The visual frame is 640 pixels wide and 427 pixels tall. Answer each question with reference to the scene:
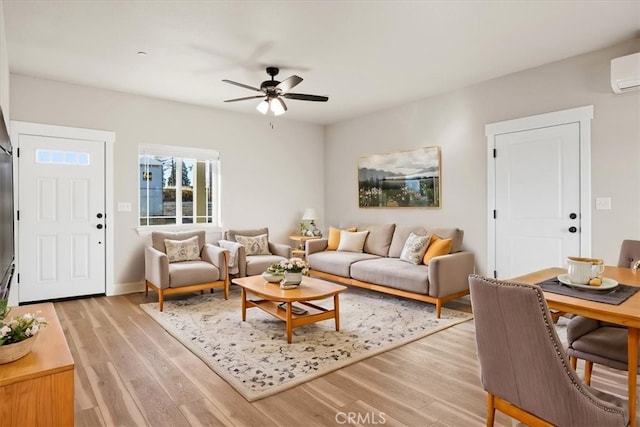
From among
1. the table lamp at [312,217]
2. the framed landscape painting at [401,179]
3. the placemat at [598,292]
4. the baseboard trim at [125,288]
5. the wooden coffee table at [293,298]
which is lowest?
the baseboard trim at [125,288]

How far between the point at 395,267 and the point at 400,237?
851 millimetres

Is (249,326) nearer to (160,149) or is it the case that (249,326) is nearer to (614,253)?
(160,149)

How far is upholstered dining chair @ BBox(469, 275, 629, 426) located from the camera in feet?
4.41

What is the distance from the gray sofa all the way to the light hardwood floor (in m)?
0.79

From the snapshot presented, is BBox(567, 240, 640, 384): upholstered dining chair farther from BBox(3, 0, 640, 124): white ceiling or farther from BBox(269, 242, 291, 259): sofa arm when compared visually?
BBox(269, 242, 291, 259): sofa arm

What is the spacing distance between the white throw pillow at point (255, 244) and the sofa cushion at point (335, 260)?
0.68 metres

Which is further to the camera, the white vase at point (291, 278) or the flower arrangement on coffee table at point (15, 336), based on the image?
the white vase at point (291, 278)

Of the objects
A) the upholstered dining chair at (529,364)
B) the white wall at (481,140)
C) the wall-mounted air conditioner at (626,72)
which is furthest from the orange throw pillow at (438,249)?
the upholstered dining chair at (529,364)

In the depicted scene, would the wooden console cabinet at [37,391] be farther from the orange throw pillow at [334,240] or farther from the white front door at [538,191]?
the orange throw pillow at [334,240]

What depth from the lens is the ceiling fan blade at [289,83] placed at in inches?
139

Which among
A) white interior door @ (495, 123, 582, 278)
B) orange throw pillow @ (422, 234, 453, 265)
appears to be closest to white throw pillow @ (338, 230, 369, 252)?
orange throw pillow @ (422, 234, 453, 265)

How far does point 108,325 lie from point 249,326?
1.39m

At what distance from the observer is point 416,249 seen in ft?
15.1

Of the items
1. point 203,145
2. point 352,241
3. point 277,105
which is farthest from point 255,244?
point 277,105
